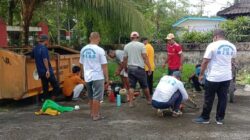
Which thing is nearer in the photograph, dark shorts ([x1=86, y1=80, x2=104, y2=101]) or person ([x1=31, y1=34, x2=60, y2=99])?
dark shorts ([x1=86, y1=80, x2=104, y2=101])

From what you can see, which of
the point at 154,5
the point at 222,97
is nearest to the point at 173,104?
the point at 222,97

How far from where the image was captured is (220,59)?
741cm

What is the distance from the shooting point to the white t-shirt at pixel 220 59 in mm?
7410

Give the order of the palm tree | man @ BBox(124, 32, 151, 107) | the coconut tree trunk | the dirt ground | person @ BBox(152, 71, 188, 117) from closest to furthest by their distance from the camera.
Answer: the dirt ground
person @ BBox(152, 71, 188, 117)
man @ BBox(124, 32, 151, 107)
the palm tree
the coconut tree trunk

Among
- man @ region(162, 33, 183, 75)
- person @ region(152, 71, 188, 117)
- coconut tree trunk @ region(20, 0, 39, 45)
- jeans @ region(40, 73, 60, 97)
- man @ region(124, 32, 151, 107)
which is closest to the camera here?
person @ region(152, 71, 188, 117)

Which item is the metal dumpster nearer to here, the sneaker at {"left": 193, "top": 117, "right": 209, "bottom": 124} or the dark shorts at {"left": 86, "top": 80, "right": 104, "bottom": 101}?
the dark shorts at {"left": 86, "top": 80, "right": 104, "bottom": 101}

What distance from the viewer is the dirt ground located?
22.4 feet

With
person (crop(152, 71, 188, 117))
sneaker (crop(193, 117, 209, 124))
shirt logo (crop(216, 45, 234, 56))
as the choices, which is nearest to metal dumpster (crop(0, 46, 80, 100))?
person (crop(152, 71, 188, 117))

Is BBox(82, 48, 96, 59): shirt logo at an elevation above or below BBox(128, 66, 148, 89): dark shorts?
above

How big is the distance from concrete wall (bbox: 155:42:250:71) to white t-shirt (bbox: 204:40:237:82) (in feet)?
31.1

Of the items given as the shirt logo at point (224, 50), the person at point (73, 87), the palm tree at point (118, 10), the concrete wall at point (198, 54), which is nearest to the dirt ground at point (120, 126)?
the person at point (73, 87)

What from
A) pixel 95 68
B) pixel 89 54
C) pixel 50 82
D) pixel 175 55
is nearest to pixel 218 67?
pixel 95 68

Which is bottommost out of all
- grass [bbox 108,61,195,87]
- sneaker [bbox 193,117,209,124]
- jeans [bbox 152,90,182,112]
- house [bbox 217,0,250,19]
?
sneaker [bbox 193,117,209,124]

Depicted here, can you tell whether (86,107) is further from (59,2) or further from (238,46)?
(238,46)
